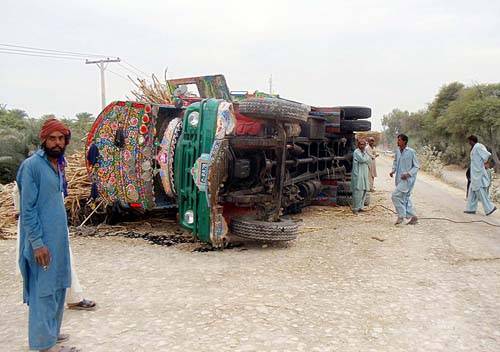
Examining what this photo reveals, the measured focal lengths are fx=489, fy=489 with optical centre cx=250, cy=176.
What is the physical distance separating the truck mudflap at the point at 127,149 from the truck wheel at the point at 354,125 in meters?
4.91

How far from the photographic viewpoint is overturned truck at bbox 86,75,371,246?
621 cm

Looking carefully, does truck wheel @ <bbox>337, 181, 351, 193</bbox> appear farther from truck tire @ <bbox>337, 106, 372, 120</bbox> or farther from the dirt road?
the dirt road

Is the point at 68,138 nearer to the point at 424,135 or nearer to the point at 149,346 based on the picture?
the point at 149,346

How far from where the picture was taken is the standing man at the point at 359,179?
10.1m

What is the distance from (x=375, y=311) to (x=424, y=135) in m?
44.1

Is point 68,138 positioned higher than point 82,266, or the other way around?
point 68,138

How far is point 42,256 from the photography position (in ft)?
10.3

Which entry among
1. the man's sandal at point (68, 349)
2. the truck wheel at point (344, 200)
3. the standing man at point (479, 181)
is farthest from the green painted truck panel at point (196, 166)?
the standing man at point (479, 181)

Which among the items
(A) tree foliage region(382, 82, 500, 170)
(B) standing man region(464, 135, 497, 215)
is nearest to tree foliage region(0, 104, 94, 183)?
(B) standing man region(464, 135, 497, 215)

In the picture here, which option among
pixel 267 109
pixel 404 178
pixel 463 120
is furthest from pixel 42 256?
pixel 463 120

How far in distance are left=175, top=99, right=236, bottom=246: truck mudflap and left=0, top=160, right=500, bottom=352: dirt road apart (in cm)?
37

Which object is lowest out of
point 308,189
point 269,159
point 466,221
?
point 466,221

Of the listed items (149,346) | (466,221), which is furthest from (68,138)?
(466,221)

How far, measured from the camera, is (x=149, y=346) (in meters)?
3.44
